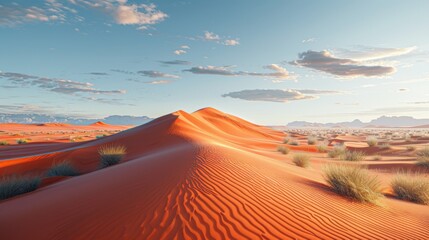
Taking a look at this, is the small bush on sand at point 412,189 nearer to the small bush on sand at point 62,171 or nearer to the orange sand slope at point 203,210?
the orange sand slope at point 203,210

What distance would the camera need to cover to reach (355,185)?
700 cm

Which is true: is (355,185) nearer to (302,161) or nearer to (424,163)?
(302,161)

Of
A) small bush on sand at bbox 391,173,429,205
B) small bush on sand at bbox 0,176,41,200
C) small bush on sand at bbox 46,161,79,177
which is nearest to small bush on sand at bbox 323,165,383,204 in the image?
small bush on sand at bbox 391,173,429,205

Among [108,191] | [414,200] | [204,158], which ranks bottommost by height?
[414,200]

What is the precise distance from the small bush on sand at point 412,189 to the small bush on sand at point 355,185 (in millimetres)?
1451

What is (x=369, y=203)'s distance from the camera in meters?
6.70

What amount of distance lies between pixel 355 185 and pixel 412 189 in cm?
253

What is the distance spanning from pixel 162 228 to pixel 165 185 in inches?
73.3

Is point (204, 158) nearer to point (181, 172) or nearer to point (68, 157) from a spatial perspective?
point (181, 172)

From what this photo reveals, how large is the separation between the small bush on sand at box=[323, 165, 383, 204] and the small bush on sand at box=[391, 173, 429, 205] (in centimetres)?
145

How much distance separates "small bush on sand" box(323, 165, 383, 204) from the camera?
6840mm

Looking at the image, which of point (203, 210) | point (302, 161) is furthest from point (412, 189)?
point (203, 210)

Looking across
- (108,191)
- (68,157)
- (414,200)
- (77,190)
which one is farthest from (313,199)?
(68,157)

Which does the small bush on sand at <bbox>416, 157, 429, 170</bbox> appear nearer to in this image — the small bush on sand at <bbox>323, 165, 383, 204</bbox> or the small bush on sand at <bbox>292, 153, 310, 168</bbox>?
the small bush on sand at <bbox>292, 153, 310, 168</bbox>
